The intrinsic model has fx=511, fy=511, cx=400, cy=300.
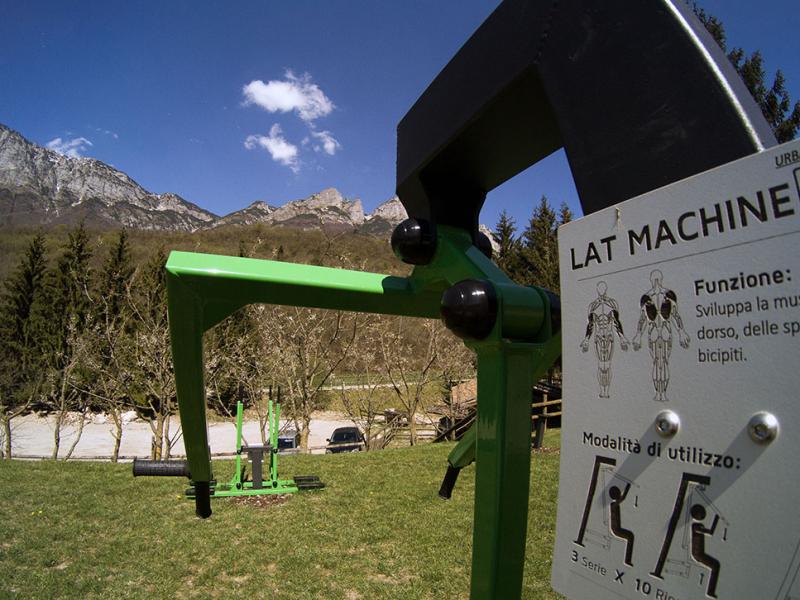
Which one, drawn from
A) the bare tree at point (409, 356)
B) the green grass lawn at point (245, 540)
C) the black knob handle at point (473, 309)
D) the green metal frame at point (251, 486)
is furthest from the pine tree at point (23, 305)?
the black knob handle at point (473, 309)

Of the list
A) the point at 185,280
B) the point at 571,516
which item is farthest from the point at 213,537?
the point at 571,516

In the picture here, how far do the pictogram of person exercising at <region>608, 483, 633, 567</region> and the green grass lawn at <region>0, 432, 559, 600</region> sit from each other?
4.21 metres

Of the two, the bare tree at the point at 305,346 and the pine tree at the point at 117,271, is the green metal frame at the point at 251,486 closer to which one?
the bare tree at the point at 305,346

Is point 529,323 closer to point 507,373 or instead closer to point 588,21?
point 507,373

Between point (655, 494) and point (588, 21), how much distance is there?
0.76 metres

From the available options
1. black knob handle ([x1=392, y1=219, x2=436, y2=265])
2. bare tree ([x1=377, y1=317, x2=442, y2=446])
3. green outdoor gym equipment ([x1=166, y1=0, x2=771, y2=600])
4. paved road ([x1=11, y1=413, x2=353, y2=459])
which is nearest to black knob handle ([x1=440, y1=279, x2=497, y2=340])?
green outdoor gym equipment ([x1=166, y1=0, x2=771, y2=600])

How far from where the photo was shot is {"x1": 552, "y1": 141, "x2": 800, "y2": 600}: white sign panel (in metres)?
0.57

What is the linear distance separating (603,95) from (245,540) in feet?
20.4

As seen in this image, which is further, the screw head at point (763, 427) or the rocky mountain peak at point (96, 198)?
the rocky mountain peak at point (96, 198)

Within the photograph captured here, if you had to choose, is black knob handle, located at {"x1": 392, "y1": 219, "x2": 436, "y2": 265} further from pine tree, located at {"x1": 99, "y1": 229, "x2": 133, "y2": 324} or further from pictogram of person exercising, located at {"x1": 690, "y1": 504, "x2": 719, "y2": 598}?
pine tree, located at {"x1": 99, "y1": 229, "x2": 133, "y2": 324}

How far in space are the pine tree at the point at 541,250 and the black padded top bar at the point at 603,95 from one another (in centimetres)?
1929

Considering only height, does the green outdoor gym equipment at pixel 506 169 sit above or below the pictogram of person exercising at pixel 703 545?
above

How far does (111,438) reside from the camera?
2445 cm

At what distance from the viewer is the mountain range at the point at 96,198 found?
93.1 metres
